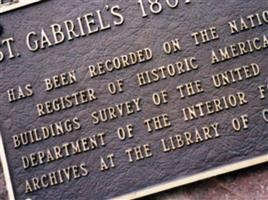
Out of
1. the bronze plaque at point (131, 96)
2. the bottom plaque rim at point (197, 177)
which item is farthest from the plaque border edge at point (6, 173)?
the bottom plaque rim at point (197, 177)

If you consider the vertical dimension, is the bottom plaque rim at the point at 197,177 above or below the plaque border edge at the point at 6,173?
below

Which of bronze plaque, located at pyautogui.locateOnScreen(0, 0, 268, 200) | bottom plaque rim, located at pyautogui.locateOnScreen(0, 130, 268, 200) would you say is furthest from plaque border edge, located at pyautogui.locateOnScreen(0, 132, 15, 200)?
bottom plaque rim, located at pyautogui.locateOnScreen(0, 130, 268, 200)

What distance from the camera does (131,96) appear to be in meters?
3.48

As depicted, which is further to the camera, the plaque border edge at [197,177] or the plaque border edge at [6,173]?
the plaque border edge at [6,173]

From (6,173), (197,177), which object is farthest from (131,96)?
(6,173)

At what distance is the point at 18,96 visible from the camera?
3586 mm

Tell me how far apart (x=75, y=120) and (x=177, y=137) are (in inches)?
26.1

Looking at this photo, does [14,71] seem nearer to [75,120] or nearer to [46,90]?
[46,90]

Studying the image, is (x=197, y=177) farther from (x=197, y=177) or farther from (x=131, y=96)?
(x=131, y=96)

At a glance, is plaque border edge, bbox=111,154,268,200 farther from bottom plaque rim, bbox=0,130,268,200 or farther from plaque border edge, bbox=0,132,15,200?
plaque border edge, bbox=0,132,15,200

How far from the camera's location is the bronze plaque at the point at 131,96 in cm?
339

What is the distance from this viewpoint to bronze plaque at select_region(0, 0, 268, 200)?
3389 mm

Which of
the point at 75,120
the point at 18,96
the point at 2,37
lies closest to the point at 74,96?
the point at 75,120

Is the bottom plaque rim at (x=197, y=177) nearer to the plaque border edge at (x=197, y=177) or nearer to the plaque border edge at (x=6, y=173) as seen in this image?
the plaque border edge at (x=197, y=177)
